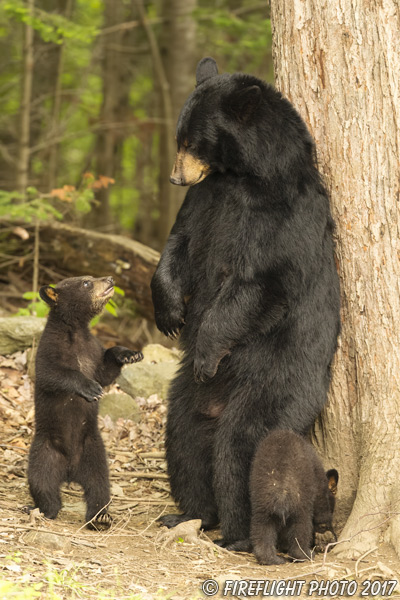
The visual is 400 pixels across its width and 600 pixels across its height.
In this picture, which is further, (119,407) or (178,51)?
(178,51)

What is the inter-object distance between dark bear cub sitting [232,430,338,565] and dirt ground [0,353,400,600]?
0.12 m

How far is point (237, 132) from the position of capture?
175 inches

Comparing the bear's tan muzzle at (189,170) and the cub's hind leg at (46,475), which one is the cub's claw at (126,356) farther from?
the bear's tan muzzle at (189,170)

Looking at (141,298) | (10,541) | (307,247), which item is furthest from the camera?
(141,298)

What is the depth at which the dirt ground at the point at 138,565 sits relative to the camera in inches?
132

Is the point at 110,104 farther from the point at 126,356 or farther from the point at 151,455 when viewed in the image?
the point at 126,356

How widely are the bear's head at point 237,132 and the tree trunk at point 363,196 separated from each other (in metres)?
0.22

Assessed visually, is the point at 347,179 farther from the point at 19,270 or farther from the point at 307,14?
the point at 19,270

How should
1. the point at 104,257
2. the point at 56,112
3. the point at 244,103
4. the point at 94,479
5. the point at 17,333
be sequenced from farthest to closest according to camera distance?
the point at 56,112, the point at 104,257, the point at 17,333, the point at 94,479, the point at 244,103

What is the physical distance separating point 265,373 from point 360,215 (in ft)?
3.62

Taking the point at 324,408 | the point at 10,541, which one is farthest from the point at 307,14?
the point at 10,541

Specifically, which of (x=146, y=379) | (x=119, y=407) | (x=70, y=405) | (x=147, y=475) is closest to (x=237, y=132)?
(x=70, y=405)

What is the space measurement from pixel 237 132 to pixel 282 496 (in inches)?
85.0

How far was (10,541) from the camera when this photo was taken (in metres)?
3.78
